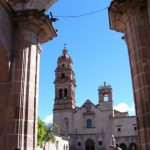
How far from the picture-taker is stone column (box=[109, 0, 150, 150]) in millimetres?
5938

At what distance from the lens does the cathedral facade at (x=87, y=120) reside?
51.8 m

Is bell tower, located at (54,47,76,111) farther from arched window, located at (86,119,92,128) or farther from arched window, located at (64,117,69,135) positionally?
arched window, located at (86,119,92,128)

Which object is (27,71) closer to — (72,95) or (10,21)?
(10,21)

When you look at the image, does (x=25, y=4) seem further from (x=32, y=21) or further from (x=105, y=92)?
(x=105, y=92)

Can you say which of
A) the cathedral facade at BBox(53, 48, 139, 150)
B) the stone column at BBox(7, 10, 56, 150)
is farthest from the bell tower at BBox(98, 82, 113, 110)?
the stone column at BBox(7, 10, 56, 150)

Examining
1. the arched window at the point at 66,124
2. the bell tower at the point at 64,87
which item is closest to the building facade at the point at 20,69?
the bell tower at the point at 64,87

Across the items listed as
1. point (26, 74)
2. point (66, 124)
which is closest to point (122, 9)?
point (26, 74)

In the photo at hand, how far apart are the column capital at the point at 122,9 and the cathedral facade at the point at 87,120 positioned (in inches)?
1750

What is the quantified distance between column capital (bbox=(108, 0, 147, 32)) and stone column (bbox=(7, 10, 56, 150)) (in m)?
1.80

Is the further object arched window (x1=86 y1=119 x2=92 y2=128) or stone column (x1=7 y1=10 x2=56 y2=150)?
arched window (x1=86 y1=119 x2=92 y2=128)

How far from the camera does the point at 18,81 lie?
707 cm

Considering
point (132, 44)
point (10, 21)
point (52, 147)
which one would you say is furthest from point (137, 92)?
point (52, 147)

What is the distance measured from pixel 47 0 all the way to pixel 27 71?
2468 mm

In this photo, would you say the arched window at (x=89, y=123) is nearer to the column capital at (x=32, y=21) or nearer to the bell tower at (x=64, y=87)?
the bell tower at (x=64, y=87)
